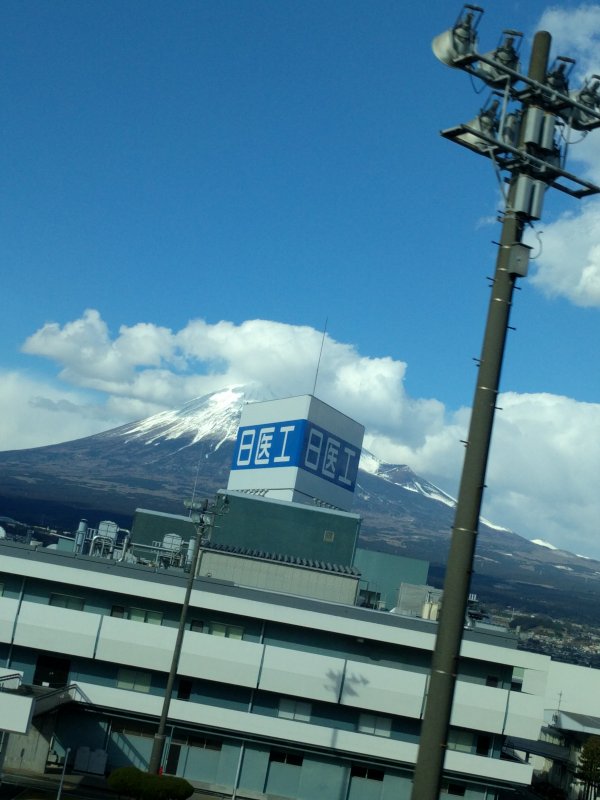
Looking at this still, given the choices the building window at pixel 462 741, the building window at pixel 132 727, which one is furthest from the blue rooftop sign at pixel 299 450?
the building window at pixel 462 741

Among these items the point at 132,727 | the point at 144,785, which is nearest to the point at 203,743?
the point at 132,727

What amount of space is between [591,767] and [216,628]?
3418 cm

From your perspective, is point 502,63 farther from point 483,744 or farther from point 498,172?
point 483,744

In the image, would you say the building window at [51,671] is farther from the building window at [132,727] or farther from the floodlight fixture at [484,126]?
the floodlight fixture at [484,126]

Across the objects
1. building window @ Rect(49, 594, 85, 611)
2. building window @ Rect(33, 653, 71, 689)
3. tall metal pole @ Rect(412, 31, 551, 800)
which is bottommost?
building window @ Rect(33, 653, 71, 689)

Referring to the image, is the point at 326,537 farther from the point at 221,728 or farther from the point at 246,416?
the point at 221,728

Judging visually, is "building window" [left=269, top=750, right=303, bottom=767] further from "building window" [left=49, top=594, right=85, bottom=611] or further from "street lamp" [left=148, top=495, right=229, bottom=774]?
"building window" [left=49, top=594, right=85, bottom=611]

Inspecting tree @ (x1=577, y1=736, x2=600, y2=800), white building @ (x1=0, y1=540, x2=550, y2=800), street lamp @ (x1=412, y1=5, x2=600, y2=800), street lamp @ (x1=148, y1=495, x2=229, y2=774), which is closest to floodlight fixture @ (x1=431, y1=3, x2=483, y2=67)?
street lamp @ (x1=412, y1=5, x2=600, y2=800)

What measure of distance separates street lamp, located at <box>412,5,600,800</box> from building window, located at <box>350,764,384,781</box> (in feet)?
113

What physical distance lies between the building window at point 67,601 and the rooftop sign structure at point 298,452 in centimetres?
1440

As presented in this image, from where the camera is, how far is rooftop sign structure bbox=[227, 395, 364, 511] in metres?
53.0

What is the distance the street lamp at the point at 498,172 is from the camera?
34.3 ft

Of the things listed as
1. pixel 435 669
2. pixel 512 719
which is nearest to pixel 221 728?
pixel 512 719

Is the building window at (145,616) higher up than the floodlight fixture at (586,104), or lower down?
lower down
